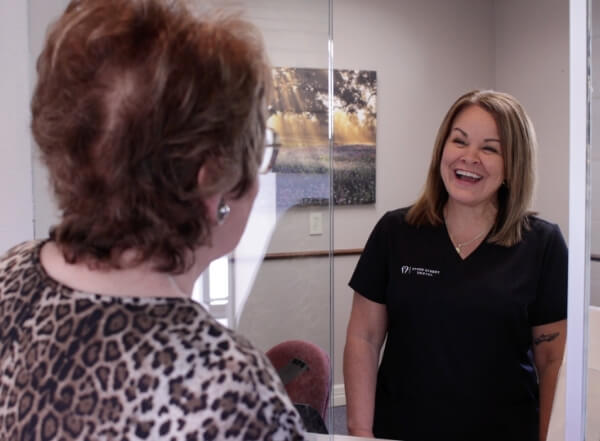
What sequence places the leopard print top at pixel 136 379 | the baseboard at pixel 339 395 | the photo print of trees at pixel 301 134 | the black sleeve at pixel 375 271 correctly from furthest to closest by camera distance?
the baseboard at pixel 339 395, the black sleeve at pixel 375 271, the photo print of trees at pixel 301 134, the leopard print top at pixel 136 379

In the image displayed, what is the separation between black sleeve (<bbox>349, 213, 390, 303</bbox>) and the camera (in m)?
1.25

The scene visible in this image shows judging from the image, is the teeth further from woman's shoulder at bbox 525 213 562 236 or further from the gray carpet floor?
the gray carpet floor

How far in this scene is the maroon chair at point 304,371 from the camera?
971 mm

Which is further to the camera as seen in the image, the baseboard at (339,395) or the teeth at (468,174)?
the baseboard at (339,395)

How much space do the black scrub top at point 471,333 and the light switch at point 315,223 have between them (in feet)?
0.94

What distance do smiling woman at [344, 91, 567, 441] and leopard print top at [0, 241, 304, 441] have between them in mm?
786

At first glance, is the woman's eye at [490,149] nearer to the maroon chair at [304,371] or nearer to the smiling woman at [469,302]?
the smiling woman at [469,302]

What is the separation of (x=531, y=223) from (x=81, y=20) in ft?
3.32

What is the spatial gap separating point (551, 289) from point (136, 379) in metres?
0.94

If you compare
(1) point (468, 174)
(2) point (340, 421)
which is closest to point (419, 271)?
(1) point (468, 174)

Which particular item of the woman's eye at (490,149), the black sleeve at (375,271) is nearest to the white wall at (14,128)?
the black sleeve at (375,271)

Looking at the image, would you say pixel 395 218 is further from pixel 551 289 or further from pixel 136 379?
pixel 136 379

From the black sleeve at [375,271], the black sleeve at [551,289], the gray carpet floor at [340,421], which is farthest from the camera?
the gray carpet floor at [340,421]

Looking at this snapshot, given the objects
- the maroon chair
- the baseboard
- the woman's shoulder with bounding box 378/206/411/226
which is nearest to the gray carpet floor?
the baseboard
